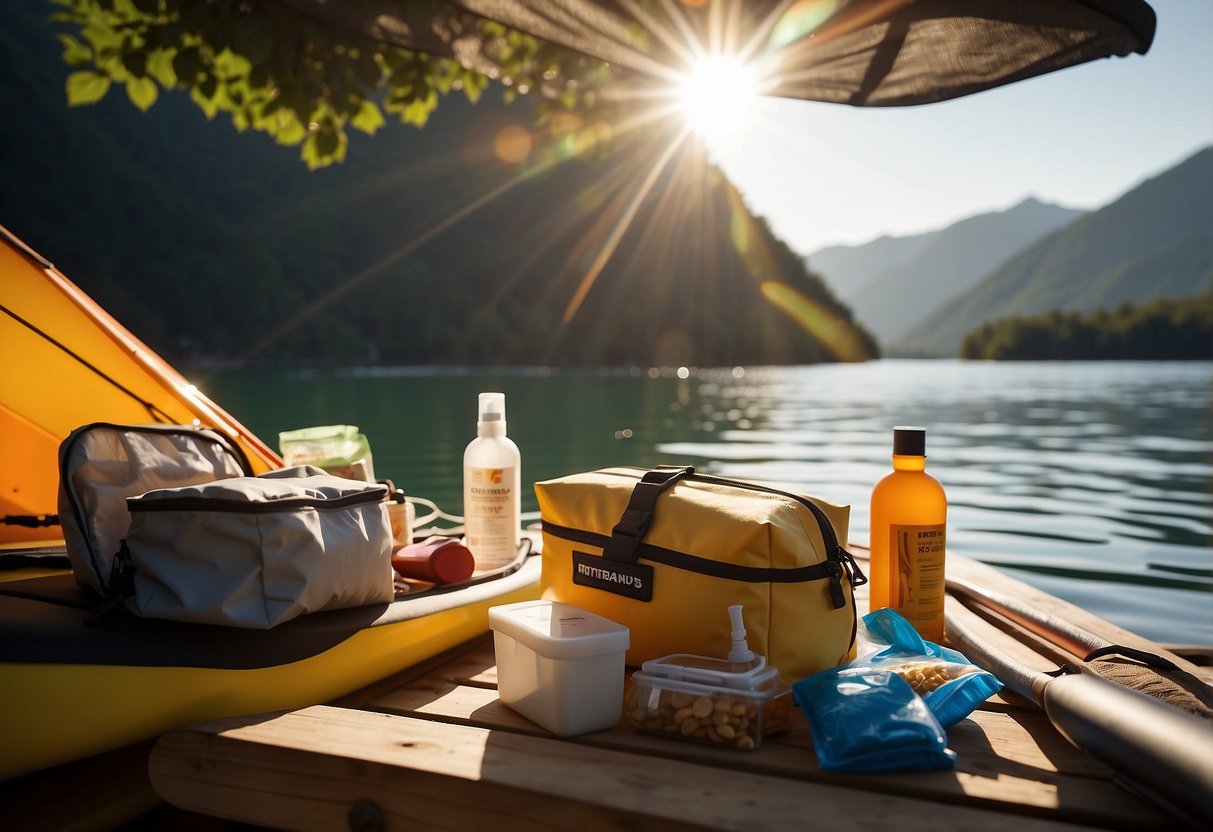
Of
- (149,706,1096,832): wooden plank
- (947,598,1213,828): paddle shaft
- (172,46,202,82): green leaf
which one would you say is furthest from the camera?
(172,46,202,82): green leaf

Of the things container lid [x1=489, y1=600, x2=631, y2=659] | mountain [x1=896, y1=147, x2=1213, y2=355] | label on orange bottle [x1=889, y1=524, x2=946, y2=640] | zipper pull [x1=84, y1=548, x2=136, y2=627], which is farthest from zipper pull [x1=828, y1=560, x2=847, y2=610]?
mountain [x1=896, y1=147, x2=1213, y2=355]

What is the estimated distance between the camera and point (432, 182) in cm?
8050

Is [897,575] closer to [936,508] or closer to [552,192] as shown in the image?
[936,508]

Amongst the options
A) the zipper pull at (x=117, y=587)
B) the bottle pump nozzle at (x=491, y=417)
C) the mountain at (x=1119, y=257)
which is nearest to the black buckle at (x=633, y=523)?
the bottle pump nozzle at (x=491, y=417)

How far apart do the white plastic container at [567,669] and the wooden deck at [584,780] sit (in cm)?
3

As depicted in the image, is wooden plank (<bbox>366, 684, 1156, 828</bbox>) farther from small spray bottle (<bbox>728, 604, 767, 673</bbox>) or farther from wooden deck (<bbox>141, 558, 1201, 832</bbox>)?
small spray bottle (<bbox>728, 604, 767, 673</bbox>)

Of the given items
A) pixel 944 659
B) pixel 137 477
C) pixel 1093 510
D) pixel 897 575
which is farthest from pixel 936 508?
pixel 1093 510

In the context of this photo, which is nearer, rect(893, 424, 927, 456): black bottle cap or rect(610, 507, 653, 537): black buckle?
rect(610, 507, 653, 537): black buckle

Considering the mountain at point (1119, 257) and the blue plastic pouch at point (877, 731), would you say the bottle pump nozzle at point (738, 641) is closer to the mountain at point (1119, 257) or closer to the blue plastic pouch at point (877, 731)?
the blue plastic pouch at point (877, 731)

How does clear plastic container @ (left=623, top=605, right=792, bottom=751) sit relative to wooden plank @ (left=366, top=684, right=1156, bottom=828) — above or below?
above

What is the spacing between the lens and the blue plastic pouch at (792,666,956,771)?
50.9 inches

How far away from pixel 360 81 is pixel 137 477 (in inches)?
116

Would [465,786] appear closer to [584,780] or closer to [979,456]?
[584,780]

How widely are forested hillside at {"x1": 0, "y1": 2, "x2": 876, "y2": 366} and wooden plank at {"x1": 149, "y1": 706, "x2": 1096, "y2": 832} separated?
45137mm
